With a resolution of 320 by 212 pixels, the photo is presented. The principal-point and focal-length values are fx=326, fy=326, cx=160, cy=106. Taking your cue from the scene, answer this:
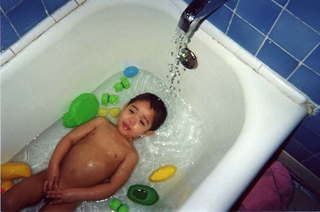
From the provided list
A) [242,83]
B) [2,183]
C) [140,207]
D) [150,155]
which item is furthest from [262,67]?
[2,183]

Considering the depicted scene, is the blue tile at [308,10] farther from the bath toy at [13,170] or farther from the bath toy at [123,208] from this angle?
the bath toy at [13,170]

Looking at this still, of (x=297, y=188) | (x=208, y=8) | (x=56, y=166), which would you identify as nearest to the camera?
(x=208, y=8)

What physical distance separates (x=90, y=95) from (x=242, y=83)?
0.62 m

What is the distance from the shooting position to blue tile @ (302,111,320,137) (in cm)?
109

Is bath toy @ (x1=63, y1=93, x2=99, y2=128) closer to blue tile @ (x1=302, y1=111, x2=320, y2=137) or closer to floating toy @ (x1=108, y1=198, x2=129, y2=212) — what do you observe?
floating toy @ (x1=108, y1=198, x2=129, y2=212)

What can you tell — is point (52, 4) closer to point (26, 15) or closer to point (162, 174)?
point (26, 15)

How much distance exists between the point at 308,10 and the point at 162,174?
745 mm

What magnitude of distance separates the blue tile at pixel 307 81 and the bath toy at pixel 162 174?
0.54 metres

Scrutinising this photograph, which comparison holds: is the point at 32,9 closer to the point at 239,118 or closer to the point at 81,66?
the point at 81,66

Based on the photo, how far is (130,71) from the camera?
143cm

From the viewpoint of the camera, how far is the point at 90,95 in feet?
4.38

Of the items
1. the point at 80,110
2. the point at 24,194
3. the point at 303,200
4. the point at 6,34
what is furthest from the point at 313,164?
the point at 6,34

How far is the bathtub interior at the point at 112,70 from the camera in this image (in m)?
1.09

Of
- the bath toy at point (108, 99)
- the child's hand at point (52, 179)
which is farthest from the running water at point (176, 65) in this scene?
the child's hand at point (52, 179)
